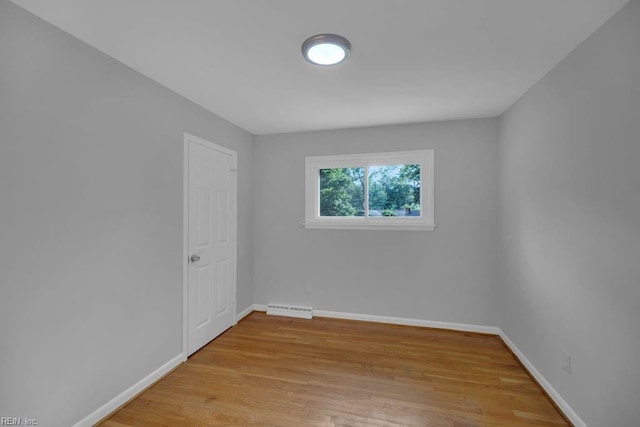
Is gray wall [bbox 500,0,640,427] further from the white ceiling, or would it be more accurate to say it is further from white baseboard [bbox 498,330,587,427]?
the white ceiling

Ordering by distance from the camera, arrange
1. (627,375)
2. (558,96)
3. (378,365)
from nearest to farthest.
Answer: (627,375)
(558,96)
(378,365)

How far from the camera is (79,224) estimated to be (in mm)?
1742

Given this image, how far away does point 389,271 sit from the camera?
3.47 metres

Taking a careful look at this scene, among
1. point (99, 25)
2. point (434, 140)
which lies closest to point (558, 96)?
point (434, 140)

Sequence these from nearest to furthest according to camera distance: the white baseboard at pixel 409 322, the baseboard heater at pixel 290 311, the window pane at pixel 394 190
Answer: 1. the white baseboard at pixel 409 322
2. the window pane at pixel 394 190
3. the baseboard heater at pixel 290 311

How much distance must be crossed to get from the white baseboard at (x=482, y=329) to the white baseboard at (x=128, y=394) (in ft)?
4.99

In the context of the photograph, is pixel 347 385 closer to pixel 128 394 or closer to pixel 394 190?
pixel 128 394

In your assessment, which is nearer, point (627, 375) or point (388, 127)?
point (627, 375)

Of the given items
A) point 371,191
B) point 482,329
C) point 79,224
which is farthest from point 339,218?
point 79,224

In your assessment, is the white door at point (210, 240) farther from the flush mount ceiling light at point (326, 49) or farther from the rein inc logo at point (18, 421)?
the flush mount ceiling light at point (326, 49)

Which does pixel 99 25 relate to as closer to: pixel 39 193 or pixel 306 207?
pixel 39 193

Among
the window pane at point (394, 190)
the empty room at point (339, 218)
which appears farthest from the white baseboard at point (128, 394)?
the window pane at point (394, 190)

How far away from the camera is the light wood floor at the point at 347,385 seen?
1.89 metres

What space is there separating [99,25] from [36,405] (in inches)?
83.3
